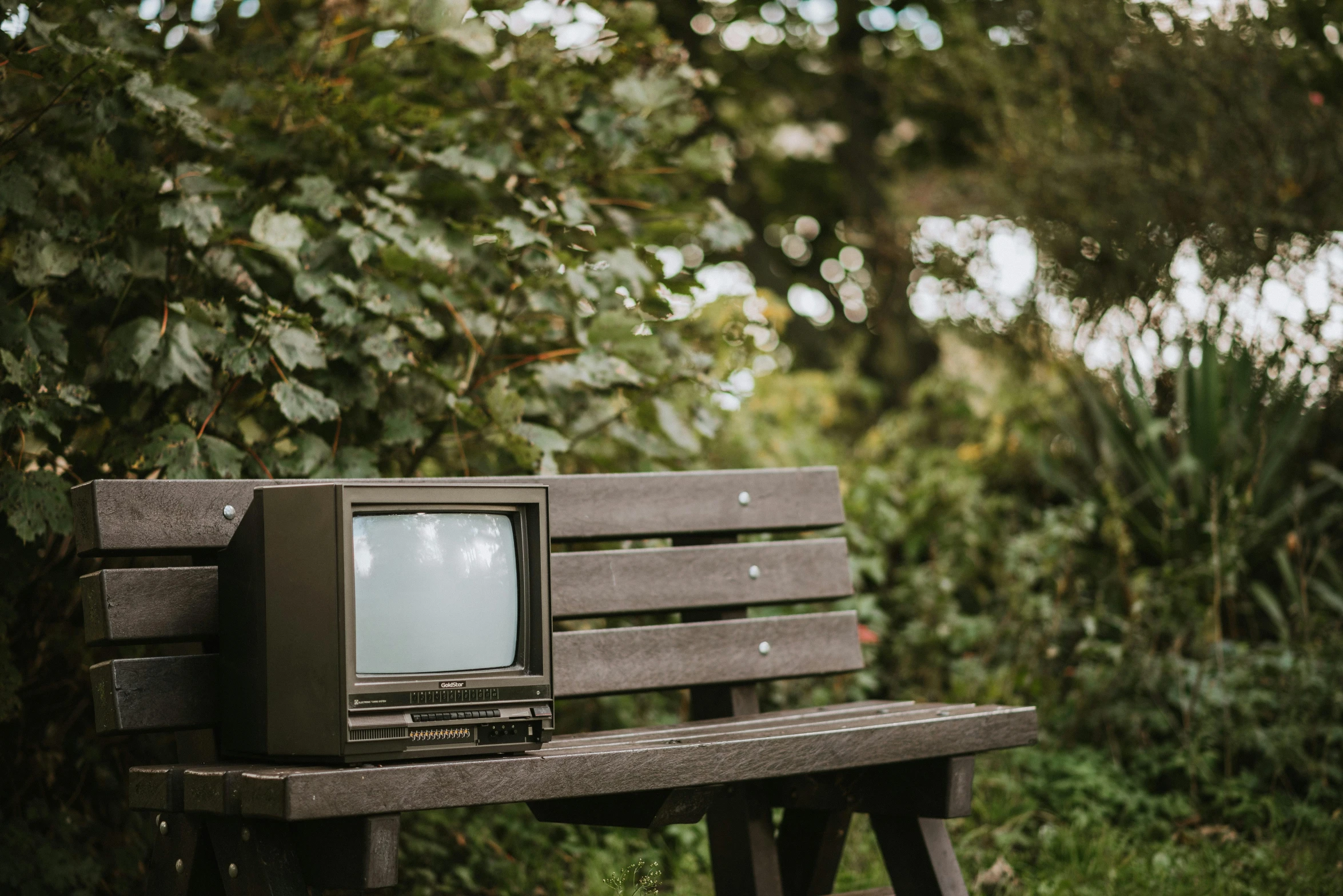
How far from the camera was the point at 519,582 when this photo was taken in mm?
1850

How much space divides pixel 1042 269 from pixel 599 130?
302 cm

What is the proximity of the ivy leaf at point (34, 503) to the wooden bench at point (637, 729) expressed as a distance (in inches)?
7.4

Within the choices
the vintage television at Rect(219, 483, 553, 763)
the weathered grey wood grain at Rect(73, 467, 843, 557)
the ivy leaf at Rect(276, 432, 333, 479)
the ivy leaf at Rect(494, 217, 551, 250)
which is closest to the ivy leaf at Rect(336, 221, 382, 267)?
the ivy leaf at Rect(494, 217, 551, 250)

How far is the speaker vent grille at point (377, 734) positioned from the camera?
157 cm

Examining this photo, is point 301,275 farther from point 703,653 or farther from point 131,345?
point 703,653

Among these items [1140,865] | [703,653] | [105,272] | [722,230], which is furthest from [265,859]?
[1140,865]

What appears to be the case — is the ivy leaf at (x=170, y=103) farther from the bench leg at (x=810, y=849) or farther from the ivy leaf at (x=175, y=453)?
the bench leg at (x=810, y=849)

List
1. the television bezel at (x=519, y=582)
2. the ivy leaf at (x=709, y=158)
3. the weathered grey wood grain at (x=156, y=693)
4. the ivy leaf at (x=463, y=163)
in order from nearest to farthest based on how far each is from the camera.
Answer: the television bezel at (x=519, y=582), the weathered grey wood grain at (x=156, y=693), the ivy leaf at (x=463, y=163), the ivy leaf at (x=709, y=158)

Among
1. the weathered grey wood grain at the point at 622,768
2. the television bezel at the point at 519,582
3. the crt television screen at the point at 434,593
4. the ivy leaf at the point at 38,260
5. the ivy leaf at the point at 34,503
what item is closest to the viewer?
the weathered grey wood grain at the point at 622,768

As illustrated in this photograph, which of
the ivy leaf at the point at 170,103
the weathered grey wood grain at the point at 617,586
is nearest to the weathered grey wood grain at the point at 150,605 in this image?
the weathered grey wood grain at the point at 617,586

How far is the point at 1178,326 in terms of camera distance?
475cm

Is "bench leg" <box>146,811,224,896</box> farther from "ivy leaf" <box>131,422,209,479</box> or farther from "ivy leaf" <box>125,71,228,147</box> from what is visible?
"ivy leaf" <box>125,71,228,147</box>

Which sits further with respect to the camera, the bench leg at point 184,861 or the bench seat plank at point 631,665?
the bench seat plank at point 631,665

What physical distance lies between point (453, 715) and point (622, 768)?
0.25 m
